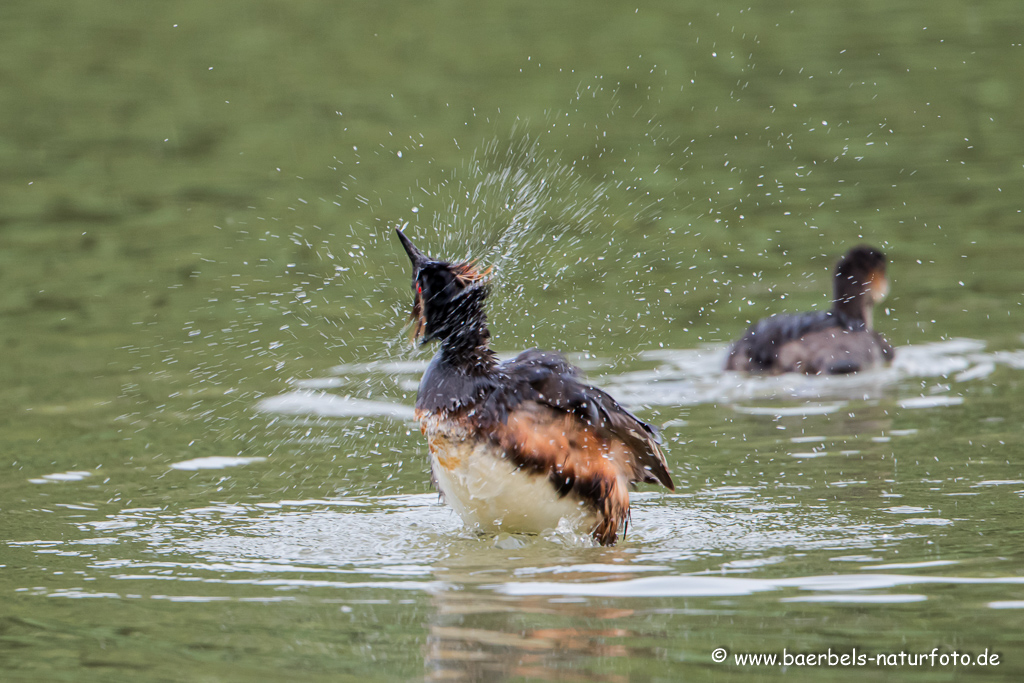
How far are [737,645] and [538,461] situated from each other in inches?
64.4

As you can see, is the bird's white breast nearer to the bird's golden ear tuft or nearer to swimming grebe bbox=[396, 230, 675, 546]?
swimming grebe bbox=[396, 230, 675, 546]

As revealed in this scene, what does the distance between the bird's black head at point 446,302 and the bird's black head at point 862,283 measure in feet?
18.9

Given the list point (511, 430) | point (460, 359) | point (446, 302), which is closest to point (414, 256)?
point (446, 302)

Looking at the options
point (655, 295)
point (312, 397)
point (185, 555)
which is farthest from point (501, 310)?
point (185, 555)

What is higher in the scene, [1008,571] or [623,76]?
[623,76]

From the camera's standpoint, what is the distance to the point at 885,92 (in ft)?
59.7

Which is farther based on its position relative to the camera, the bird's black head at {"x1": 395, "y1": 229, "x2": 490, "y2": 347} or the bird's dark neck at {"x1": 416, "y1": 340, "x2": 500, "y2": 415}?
the bird's black head at {"x1": 395, "y1": 229, "x2": 490, "y2": 347}

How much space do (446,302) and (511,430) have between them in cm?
73

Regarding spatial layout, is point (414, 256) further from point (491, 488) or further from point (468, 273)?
point (491, 488)

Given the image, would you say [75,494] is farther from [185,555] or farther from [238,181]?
[238,181]

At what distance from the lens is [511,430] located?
6465 mm

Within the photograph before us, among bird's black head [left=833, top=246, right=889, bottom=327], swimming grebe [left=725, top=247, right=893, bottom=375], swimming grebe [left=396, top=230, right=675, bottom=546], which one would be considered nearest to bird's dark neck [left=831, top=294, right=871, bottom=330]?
bird's black head [left=833, top=246, right=889, bottom=327]

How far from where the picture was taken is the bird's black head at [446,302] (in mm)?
6785

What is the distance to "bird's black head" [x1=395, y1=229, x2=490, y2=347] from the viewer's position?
267 inches
